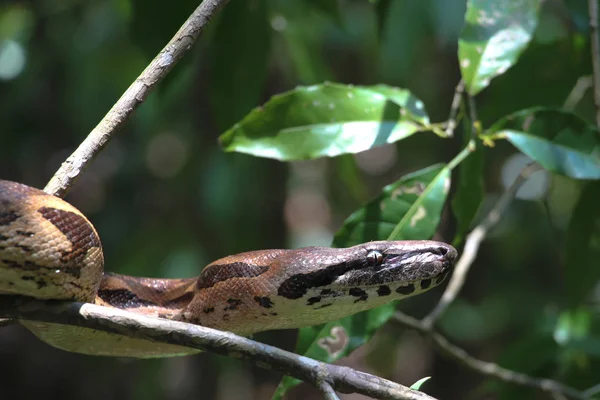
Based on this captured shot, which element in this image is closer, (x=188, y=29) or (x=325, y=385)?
(x=325, y=385)

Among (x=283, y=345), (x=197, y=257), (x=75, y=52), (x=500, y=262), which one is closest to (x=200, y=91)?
(x=75, y=52)

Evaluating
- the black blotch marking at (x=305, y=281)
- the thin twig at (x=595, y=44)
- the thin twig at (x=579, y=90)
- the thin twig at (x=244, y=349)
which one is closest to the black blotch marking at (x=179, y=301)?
the black blotch marking at (x=305, y=281)

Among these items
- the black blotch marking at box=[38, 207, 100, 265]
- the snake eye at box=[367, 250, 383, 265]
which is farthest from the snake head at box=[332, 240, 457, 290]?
the black blotch marking at box=[38, 207, 100, 265]

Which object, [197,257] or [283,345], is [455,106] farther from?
[283,345]

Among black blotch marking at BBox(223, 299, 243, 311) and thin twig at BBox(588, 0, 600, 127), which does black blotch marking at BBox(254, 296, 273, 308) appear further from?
thin twig at BBox(588, 0, 600, 127)

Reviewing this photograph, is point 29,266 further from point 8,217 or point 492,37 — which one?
point 492,37

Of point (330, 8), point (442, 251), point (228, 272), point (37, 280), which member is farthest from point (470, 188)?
point (37, 280)
